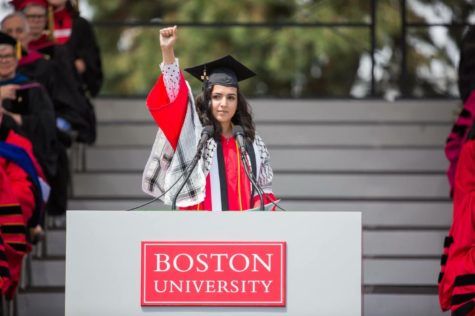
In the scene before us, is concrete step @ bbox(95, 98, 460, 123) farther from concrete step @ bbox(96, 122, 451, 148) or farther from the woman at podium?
the woman at podium

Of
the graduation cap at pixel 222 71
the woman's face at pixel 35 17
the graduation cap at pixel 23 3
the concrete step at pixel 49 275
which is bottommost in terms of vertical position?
the concrete step at pixel 49 275

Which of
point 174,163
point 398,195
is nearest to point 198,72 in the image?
point 174,163

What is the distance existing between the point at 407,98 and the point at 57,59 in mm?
2844

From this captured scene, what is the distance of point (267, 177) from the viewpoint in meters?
6.79

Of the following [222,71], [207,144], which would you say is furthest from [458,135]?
[207,144]

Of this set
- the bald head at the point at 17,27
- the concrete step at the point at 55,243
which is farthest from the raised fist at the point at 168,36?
the bald head at the point at 17,27

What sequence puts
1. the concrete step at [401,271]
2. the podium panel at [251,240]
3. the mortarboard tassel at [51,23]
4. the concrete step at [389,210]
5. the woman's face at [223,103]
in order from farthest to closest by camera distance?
the mortarboard tassel at [51,23] < the concrete step at [389,210] < the concrete step at [401,271] < the woman's face at [223,103] < the podium panel at [251,240]

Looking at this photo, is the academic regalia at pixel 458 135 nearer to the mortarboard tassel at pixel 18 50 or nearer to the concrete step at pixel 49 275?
the concrete step at pixel 49 275

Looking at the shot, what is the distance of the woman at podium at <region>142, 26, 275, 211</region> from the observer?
6.62 m

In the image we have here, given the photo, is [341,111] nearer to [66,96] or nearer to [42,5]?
[66,96]

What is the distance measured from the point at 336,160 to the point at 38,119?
2336mm

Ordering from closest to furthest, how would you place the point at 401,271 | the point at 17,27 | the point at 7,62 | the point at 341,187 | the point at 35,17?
the point at 7,62 < the point at 401,271 < the point at 17,27 < the point at 341,187 < the point at 35,17

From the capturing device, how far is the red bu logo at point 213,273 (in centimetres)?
595

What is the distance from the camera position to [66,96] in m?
10.5
